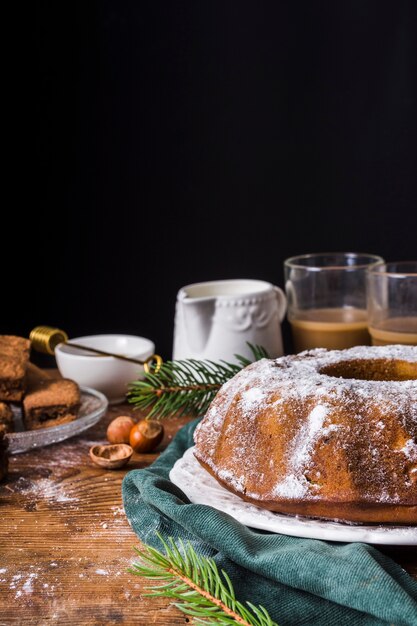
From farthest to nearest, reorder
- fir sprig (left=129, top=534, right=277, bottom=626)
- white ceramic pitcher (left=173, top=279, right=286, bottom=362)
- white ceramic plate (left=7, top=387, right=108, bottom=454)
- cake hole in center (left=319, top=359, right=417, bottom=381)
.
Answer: white ceramic pitcher (left=173, top=279, right=286, bottom=362) → white ceramic plate (left=7, top=387, right=108, bottom=454) → cake hole in center (left=319, top=359, right=417, bottom=381) → fir sprig (left=129, top=534, right=277, bottom=626)

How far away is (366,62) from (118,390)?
1120mm

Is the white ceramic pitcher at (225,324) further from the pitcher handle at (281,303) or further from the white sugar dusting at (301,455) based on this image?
the white sugar dusting at (301,455)

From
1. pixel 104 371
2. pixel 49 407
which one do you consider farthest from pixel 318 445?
pixel 104 371

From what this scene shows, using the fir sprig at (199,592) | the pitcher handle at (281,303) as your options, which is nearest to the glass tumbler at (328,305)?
the pitcher handle at (281,303)

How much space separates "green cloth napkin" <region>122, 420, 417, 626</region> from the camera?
85cm

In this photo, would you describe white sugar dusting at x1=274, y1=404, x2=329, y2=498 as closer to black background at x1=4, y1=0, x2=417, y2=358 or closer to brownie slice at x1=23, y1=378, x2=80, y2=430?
brownie slice at x1=23, y1=378, x2=80, y2=430

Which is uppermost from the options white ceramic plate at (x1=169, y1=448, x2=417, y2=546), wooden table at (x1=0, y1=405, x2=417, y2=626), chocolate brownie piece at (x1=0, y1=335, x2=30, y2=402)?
chocolate brownie piece at (x1=0, y1=335, x2=30, y2=402)

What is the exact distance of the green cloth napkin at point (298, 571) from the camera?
2.80 feet

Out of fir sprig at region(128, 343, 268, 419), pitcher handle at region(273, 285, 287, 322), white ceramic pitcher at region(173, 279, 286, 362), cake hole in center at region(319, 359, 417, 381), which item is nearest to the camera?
cake hole in center at region(319, 359, 417, 381)

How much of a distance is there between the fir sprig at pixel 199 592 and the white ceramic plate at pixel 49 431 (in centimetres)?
53

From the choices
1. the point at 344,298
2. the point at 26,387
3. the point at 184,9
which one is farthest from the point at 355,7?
the point at 26,387

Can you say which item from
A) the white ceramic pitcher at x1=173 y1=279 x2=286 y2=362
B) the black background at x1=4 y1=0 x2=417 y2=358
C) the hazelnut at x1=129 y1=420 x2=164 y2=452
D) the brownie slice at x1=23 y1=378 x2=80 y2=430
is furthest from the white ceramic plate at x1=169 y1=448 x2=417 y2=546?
the black background at x1=4 y1=0 x2=417 y2=358

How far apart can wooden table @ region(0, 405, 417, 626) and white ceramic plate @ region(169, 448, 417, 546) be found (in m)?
0.05

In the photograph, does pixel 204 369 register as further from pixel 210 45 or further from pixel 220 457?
pixel 210 45
